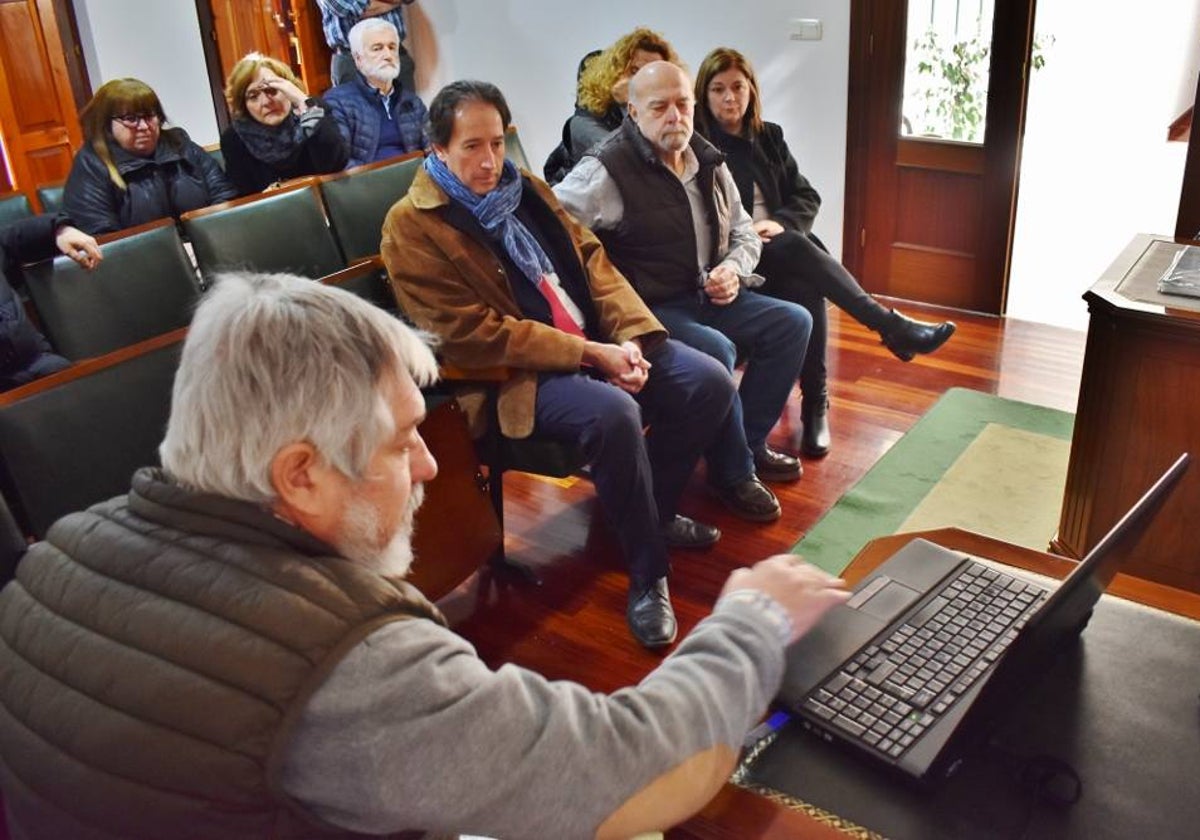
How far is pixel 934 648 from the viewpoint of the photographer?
1151mm

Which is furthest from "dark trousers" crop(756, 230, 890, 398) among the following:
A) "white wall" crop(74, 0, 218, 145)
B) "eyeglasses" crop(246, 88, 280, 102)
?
"white wall" crop(74, 0, 218, 145)

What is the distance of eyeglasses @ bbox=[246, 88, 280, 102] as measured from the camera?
3.52 meters

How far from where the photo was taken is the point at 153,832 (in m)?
0.84

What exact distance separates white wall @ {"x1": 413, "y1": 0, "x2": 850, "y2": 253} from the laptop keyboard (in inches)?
130

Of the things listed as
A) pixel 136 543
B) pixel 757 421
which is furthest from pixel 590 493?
pixel 136 543

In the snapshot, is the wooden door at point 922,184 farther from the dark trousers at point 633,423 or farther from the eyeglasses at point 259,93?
the eyeglasses at point 259,93

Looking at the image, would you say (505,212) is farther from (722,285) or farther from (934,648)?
(934,648)

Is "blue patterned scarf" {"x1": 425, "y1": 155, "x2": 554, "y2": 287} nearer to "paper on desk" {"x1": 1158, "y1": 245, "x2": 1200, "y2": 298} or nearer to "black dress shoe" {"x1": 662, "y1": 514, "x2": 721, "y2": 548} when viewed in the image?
"black dress shoe" {"x1": 662, "y1": 514, "x2": 721, "y2": 548}

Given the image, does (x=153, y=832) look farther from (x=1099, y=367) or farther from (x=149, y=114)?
(x=149, y=114)

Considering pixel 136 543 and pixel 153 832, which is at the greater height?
pixel 136 543

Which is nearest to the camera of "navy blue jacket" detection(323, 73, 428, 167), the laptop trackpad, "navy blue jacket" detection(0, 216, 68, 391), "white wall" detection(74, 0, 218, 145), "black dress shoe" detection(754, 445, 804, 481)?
the laptop trackpad

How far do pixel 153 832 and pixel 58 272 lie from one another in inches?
82.1

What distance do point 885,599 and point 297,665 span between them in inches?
27.9

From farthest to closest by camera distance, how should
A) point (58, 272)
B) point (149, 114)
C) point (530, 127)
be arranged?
1. point (530, 127)
2. point (149, 114)
3. point (58, 272)
